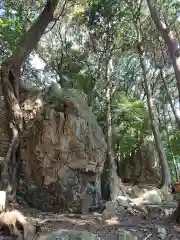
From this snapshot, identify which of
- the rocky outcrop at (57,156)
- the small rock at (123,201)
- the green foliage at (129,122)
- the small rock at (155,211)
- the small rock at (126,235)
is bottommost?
the small rock at (126,235)

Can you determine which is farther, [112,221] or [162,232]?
[112,221]

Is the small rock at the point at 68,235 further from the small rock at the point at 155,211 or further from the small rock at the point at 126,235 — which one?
the small rock at the point at 155,211

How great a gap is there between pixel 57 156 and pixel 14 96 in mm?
1943

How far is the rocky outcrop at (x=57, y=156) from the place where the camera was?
8.20 metres

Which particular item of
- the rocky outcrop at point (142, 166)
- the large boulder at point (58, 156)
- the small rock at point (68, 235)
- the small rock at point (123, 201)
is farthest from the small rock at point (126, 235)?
the rocky outcrop at point (142, 166)

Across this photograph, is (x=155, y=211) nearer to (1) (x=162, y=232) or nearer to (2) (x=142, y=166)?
(1) (x=162, y=232)

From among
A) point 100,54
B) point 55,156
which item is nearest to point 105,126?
point 100,54

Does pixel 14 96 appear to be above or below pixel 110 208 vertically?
above

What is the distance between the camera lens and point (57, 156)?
8297 millimetres

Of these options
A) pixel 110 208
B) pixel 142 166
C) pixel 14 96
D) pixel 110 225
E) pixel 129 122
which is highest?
pixel 129 122

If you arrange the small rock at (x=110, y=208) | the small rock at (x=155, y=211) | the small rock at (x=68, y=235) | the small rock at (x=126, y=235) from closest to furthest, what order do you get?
the small rock at (x=68, y=235) < the small rock at (x=126, y=235) < the small rock at (x=155, y=211) < the small rock at (x=110, y=208)

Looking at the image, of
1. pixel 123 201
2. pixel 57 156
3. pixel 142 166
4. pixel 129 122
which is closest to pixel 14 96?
pixel 57 156

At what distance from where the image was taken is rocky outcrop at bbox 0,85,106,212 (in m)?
8.20

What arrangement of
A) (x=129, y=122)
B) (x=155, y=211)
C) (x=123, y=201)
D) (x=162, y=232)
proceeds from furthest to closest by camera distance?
(x=129, y=122)
(x=123, y=201)
(x=155, y=211)
(x=162, y=232)
